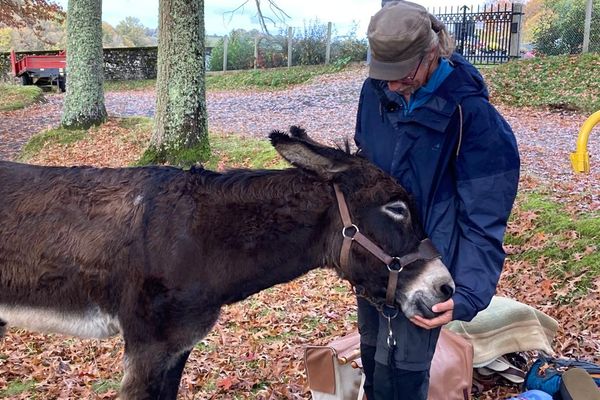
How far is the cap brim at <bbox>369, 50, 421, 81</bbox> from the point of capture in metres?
2.61

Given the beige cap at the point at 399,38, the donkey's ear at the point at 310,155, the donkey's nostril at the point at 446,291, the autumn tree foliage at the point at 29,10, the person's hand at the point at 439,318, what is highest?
the autumn tree foliage at the point at 29,10

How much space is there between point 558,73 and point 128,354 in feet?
55.7

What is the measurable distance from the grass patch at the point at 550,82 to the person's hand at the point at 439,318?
13.9 metres

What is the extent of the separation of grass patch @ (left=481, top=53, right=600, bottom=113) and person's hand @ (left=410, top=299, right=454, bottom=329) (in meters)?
13.9

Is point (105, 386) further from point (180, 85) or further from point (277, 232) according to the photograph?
point (180, 85)

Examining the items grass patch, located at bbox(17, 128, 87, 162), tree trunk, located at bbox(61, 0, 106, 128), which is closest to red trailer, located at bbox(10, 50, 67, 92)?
tree trunk, located at bbox(61, 0, 106, 128)

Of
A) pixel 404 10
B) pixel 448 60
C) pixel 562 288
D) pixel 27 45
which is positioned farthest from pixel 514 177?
pixel 27 45

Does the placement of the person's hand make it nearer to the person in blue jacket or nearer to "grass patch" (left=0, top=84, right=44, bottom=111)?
the person in blue jacket

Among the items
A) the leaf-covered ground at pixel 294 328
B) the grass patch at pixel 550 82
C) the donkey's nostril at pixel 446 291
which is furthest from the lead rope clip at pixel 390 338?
the grass patch at pixel 550 82

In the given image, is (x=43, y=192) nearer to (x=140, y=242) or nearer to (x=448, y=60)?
(x=140, y=242)

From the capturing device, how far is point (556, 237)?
21.3 feet

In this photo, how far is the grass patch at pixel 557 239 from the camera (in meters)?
5.94

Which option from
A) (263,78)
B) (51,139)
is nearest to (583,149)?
(51,139)

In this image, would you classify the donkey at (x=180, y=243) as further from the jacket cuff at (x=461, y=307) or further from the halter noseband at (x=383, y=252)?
the jacket cuff at (x=461, y=307)
